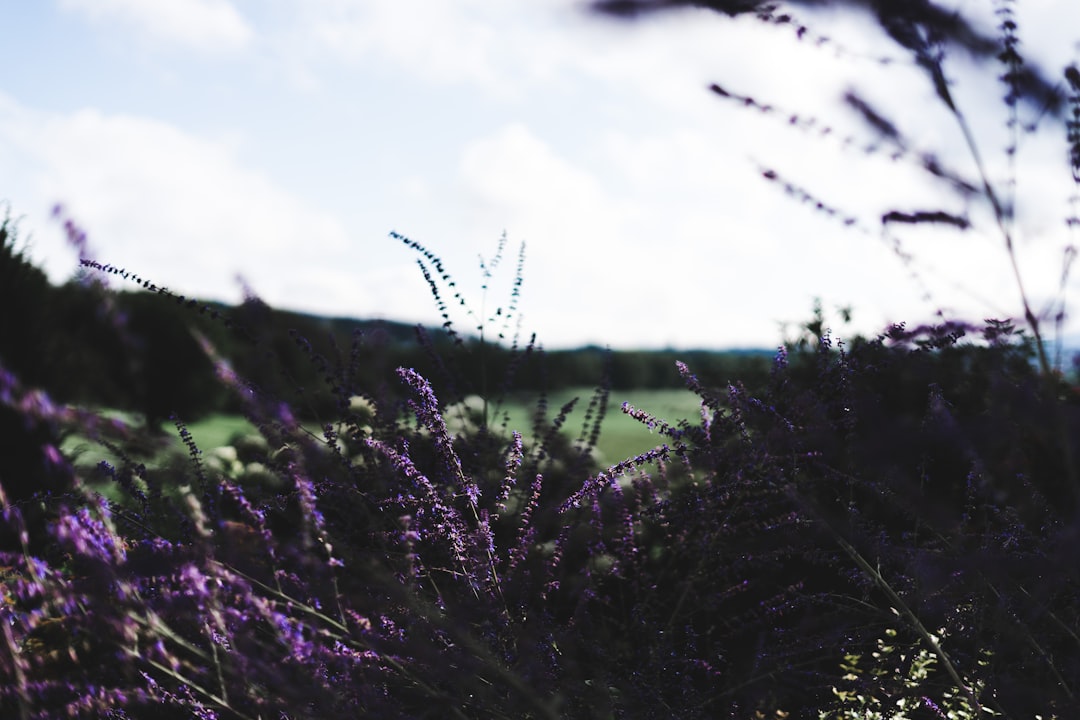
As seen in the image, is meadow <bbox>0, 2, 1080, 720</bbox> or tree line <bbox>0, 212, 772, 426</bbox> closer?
meadow <bbox>0, 2, 1080, 720</bbox>

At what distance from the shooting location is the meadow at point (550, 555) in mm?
1678

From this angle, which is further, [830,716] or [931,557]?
[830,716]

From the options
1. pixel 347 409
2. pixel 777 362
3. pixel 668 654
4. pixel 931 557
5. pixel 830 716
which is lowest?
pixel 830 716

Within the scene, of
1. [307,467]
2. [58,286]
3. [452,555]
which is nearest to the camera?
[307,467]

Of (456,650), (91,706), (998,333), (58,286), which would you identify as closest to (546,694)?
(456,650)

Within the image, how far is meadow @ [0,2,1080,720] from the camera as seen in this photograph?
1678 millimetres

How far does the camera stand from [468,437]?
3295 mm

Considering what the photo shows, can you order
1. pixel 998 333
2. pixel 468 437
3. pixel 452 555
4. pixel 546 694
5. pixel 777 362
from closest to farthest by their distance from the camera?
pixel 998 333 → pixel 546 694 → pixel 452 555 → pixel 777 362 → pixel 468 437

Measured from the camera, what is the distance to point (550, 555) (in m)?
3.26

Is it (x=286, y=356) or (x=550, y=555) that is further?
(x=286, y=356)

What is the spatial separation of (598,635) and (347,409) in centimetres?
113

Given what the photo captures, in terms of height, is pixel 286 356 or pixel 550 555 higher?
pixel 286 356

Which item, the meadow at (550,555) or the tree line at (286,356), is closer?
the meadow at (550,555)

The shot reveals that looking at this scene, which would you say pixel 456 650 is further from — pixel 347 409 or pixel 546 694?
pixel 347 409
